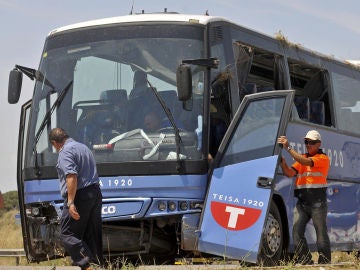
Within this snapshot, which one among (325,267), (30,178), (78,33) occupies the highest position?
(78,33)

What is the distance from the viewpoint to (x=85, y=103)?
1297cm

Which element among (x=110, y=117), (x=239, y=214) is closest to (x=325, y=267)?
(x=239, y=214)

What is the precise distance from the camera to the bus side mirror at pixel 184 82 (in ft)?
39.5

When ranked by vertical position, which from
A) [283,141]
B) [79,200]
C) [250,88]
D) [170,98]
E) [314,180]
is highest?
Answer: [250,88]

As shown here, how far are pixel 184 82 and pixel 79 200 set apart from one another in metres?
2.00

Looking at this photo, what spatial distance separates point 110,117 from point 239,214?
2.17m

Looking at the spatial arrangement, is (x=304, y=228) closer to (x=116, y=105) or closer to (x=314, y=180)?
(x=314, y=180)

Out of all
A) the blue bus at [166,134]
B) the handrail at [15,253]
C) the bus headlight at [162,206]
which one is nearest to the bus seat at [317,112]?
the blue bus at [166,134]

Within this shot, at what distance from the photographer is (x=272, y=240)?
12758 millimetres

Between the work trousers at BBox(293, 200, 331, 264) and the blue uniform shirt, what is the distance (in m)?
3.18

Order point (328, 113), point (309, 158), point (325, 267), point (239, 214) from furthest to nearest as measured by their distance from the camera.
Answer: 1. point (328, 113)
2. point (309, 158)
3. point (239, 214)
4. point (325, 267)

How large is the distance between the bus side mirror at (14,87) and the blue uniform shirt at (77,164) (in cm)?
225

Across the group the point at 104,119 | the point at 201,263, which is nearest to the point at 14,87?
the point at 104,119

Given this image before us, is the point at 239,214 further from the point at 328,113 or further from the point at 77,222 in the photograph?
the point at 328,113
